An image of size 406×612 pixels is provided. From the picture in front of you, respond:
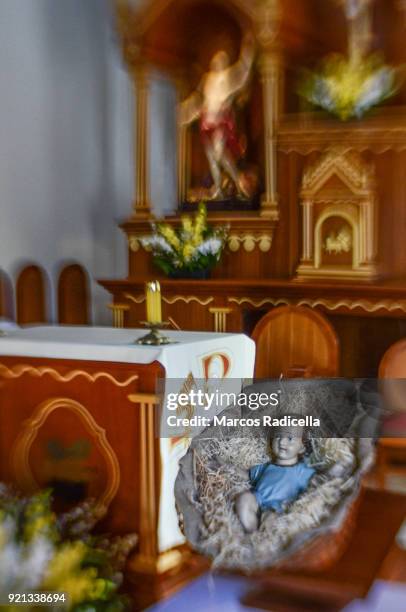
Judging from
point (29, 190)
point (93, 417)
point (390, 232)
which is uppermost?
point (29, 190)

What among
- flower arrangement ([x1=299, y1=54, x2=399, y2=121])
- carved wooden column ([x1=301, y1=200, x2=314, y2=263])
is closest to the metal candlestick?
carved wooden column ([x1=301, y1=200, x2=314, y2=263])

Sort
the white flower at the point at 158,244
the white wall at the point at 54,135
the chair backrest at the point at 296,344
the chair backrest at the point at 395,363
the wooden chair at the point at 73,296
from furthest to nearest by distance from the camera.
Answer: the wooden chair at the point at 73,296 → the white wall at the point at 54,135 → the white flower at the point at 158,244 → the chair backrest at the point at 296,344 → the chair backrest at the point at 395,363

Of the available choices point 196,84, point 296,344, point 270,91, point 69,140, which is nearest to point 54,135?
point 69,140

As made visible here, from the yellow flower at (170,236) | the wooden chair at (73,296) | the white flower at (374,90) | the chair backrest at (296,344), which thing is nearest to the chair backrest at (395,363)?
the chair backrest at (296,344)

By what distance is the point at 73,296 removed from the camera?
20.5 ft

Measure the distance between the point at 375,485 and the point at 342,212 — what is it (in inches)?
112

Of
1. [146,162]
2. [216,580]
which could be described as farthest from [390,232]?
[216,580]

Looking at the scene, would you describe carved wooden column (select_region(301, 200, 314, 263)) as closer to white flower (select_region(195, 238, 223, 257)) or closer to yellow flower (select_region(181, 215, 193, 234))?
white flower (select_region(195, 238, 223, 257))

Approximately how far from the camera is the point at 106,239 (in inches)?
274

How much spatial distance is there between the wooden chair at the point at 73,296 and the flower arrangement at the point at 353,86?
89.6 inches

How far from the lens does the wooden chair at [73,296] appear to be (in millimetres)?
6120

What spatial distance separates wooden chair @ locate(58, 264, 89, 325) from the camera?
6.12 m

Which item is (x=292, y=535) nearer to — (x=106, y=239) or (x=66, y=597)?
(x=66, y=597)

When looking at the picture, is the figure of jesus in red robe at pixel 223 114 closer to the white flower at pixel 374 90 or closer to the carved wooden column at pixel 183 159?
the carved wooden column at pixel 183 159
